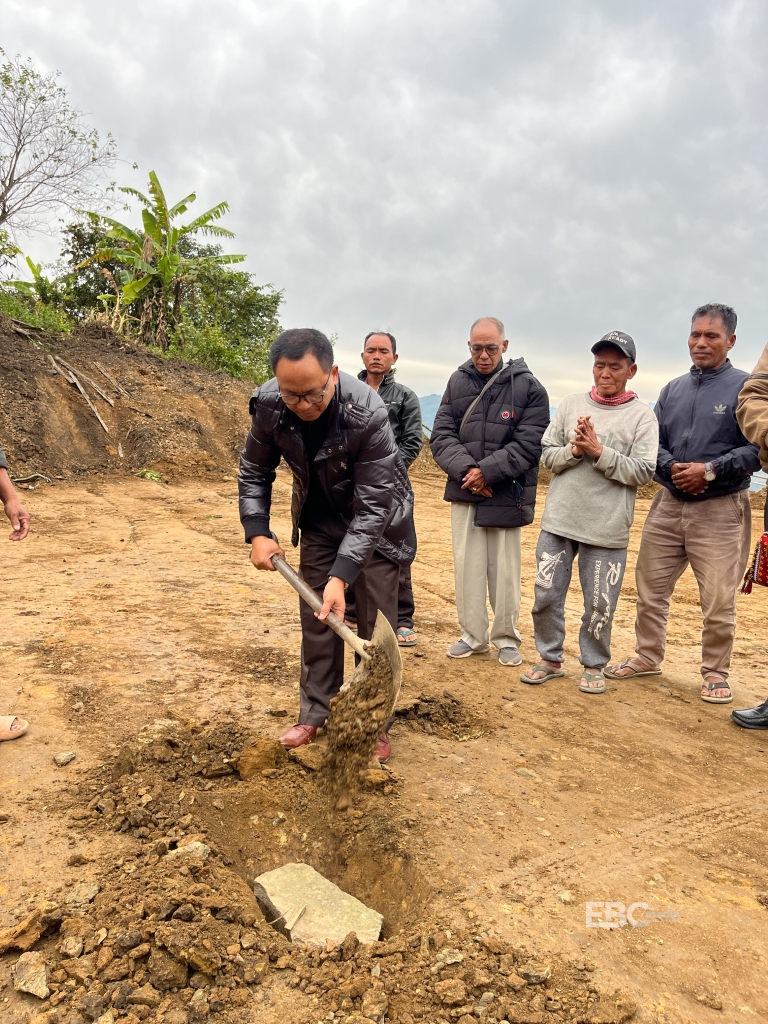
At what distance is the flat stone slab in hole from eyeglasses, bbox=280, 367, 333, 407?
65.2 inches

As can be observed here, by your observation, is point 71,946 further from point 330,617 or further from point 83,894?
point 330,617

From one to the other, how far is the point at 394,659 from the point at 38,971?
1531 millimetres

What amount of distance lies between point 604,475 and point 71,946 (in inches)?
124

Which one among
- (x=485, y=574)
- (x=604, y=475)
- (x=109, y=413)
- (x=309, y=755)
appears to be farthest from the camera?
(x=109, y=413)

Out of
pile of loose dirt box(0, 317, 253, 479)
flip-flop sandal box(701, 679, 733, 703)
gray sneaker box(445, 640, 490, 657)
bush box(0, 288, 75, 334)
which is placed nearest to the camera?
flip-flop sandal box(701, 679, 733, 703)

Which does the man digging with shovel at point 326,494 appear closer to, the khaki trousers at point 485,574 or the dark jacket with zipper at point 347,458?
the dark jacket with zipper at point 347,458

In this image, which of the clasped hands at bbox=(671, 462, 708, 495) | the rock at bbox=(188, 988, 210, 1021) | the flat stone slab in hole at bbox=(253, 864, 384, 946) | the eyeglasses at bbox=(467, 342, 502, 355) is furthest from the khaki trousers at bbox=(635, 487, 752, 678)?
→ the rock at bbox=(188, 988, 210, 1021)

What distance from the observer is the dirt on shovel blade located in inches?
111

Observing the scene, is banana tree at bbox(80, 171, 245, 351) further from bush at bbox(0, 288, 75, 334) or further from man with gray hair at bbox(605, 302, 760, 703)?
man with gray hair at bbox(605, 302, 760, 703)

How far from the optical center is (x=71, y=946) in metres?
1.97

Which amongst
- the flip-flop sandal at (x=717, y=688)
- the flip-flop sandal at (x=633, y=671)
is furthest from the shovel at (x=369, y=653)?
the flip-flop sandal at (x=717, y=688)

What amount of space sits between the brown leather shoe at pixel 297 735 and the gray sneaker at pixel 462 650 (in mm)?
1487

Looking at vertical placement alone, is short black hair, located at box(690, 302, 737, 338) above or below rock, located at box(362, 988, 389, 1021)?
above

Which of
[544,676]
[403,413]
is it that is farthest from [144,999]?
[403,413]
